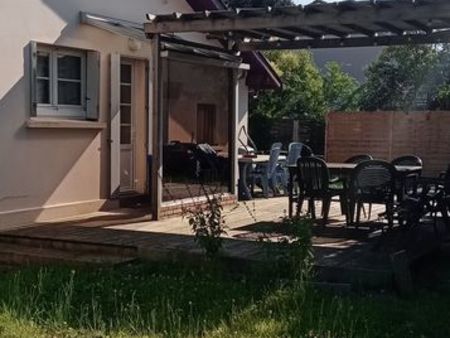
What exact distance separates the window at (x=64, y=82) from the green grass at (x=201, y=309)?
3.56 meters

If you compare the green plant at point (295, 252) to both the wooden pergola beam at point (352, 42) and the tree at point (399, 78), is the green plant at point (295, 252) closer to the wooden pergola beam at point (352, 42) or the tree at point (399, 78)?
the wooden pergola beam at point (352, 42)

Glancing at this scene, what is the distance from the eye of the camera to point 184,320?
5.48 m

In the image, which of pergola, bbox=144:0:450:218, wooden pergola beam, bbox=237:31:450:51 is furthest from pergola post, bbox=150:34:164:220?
wooden pergola beam, bbox=237:31:450:51

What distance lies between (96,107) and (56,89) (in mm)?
747

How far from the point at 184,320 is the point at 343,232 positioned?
4.09 metres

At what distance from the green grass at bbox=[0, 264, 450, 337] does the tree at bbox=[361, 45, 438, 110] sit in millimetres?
20507

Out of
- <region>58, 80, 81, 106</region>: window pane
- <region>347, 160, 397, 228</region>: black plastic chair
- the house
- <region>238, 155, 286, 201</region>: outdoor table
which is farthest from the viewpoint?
<region>238, 155, 286, 201</region>: outdoor table

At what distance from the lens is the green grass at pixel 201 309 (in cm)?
526

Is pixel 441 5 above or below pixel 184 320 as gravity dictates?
above

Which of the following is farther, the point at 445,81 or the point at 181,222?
the point at 445,81

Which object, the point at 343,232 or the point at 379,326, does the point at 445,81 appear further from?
the point at 379,326

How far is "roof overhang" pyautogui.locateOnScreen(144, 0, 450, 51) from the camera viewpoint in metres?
8.53

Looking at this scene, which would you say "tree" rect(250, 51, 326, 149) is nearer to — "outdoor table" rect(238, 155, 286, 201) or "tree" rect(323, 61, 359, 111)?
"tree" rect(323, 61, 359, 111)

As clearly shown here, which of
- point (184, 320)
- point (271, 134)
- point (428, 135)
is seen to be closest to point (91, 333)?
point (184, 320)
